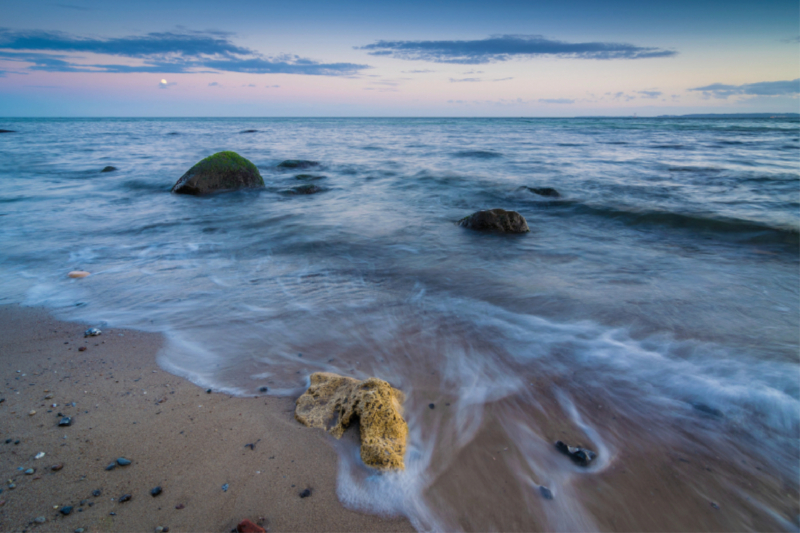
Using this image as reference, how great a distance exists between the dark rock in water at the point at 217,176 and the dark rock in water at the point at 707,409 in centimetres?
960

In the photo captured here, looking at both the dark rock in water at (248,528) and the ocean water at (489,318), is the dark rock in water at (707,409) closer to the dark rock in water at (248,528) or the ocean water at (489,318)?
the ocean water at (489,318)

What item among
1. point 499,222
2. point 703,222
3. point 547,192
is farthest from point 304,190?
point 703,222

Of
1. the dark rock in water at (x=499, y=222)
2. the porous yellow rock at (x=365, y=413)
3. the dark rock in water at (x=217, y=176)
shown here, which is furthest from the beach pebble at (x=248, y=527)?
the dark rock in water at (x=217, y=176)

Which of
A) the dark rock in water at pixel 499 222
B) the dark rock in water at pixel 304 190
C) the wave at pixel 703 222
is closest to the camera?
the wave at pixel 703 222

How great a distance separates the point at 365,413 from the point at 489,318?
182 centimetres

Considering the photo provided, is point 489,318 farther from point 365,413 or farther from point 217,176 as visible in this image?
point 217,176

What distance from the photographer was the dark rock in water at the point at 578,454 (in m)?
2.04

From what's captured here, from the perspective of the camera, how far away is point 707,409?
2498mm

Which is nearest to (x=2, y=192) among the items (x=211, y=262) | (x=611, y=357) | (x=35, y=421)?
(x=211, y=262)

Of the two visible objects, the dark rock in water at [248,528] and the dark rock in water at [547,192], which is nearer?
the dark rock in water at [248,528]

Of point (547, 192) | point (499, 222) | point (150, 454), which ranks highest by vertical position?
point (547, 192)

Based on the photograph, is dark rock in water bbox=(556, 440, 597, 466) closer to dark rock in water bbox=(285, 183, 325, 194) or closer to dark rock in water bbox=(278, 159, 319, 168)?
dark rock in water bbox=(285, 183, 325, 194)

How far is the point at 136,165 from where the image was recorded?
557 inches

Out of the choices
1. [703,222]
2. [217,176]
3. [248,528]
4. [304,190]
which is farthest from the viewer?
[304,190]
